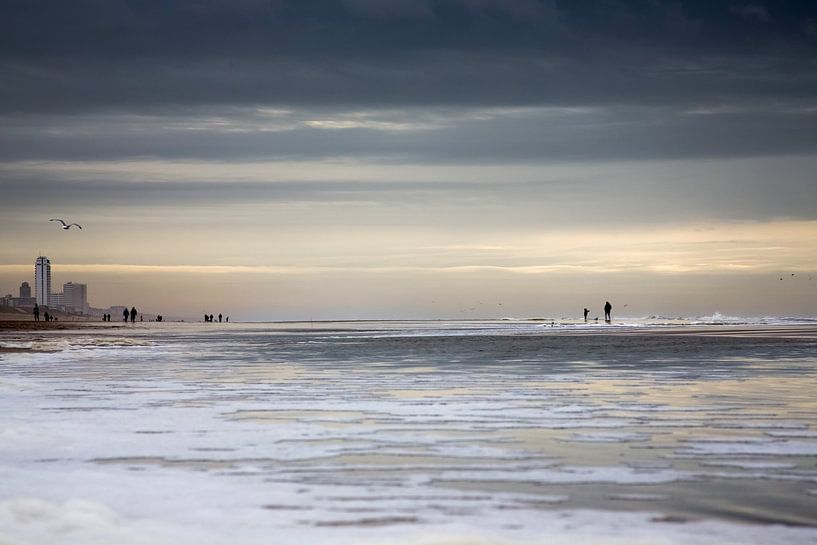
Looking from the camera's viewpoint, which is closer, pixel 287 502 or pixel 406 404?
pixel 287 502

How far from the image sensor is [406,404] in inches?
508

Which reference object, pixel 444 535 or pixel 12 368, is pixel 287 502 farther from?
pixel 12 368

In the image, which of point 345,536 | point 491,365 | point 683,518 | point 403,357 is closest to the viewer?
point 345,536

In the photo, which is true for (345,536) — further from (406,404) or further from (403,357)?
(403,357)

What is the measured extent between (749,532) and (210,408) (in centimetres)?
828

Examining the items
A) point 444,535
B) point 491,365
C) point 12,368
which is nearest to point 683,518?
point 444,535

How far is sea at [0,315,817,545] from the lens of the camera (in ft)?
20.1

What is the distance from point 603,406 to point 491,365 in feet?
28.8

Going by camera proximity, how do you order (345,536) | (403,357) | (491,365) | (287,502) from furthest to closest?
(403,357), (491,365), (287,502), (345,536)

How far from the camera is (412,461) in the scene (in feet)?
27.7

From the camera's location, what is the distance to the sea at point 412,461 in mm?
6121

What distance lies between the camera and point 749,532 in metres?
5.90

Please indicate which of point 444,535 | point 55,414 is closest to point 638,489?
point 444,535

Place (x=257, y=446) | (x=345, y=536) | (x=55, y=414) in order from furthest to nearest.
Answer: (x=55, y=414) < (x=257, y=446) < (x=345, y=536)
